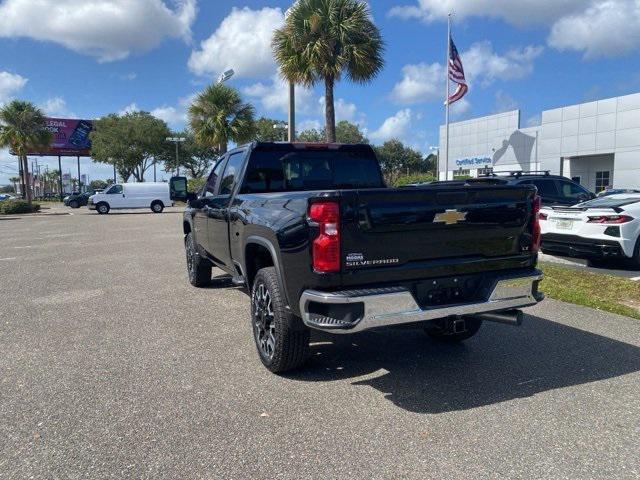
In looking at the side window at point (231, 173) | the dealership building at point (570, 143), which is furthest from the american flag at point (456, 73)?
the side window at point (231, 173)

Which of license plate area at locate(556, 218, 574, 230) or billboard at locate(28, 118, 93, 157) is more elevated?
billboard at locate(28, 118, 93, 157)

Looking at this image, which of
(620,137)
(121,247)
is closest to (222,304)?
(121,247)

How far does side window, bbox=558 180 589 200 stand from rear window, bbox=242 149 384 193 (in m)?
7.82

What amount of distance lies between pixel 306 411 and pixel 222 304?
11.3ft

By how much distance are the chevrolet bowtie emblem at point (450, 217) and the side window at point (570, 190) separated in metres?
9.00

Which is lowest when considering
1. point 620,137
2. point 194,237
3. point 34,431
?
point 34,431

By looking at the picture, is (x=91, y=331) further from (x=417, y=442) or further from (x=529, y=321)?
(x=529, y=321)

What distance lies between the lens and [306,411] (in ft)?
11.8

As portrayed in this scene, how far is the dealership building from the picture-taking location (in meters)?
30.5

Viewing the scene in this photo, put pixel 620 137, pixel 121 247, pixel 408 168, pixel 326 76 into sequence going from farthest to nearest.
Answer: pixel 408 168 → pixel 620 137 → pixel 326 76 → pixel 121 247

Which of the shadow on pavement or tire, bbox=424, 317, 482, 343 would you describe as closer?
the shadow on pavement

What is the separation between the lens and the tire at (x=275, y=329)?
3.94 meters

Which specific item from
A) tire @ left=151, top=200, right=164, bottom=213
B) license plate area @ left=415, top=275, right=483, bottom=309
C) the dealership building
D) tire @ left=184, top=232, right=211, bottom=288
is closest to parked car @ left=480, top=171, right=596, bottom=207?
tire @ left=184, top=232, right=211, bottom=288

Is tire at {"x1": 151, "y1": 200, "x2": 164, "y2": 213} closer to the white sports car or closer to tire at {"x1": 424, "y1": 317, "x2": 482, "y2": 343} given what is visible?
the white sports car
